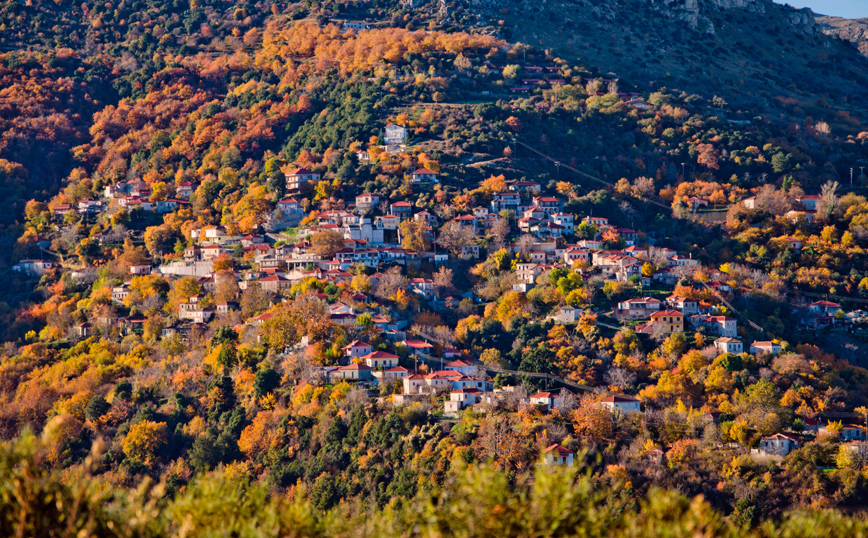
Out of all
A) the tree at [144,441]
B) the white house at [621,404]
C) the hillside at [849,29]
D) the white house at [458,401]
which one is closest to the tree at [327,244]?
the tree at [144,441]

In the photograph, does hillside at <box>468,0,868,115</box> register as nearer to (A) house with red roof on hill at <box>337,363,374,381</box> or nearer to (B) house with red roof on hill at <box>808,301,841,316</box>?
(B) house with red roof on hill at <box>808,301,841,316</box>

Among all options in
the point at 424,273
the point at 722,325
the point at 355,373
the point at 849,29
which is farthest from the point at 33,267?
the point at 849,29

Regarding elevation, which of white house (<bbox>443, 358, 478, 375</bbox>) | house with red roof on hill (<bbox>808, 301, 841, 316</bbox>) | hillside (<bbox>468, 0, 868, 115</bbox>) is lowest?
white house (<bbox>443, 358, 478, 375</bbox>)

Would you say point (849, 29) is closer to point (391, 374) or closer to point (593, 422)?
point (391, 374)

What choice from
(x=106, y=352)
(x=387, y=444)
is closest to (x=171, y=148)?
(x=106, y=352)

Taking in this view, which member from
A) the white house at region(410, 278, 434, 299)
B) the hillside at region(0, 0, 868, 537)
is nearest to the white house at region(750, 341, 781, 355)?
the hillside at region(0, 0, 868, 537)

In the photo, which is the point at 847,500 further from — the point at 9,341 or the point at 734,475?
the point at 9,341
